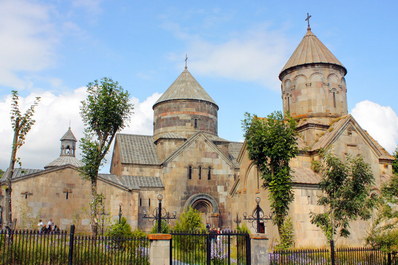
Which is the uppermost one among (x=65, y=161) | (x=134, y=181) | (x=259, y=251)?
(x=65, y=161)

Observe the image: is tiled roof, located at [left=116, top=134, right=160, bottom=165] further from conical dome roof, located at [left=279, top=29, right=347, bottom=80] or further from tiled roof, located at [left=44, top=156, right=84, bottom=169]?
conical dome roof, located at [left=279, top=29, right=347, bottom=80]

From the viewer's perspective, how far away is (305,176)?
59.1 feet

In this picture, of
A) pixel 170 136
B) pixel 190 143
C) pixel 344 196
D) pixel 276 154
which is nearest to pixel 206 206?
pixel 190 143

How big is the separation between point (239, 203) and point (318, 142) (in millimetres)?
5376

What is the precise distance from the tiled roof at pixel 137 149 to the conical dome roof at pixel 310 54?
952 cm

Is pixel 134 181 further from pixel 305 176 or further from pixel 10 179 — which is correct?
pixel 10 179

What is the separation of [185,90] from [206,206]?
8.22m

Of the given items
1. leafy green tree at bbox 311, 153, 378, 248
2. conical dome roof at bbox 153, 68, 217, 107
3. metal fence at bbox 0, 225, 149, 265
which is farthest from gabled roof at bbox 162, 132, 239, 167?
metal fence at bbox 0, 225, 149, 265

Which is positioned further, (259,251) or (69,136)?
(69,136)

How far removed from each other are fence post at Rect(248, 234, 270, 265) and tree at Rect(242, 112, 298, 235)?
4.12 metres

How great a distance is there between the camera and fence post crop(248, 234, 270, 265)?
11.9m

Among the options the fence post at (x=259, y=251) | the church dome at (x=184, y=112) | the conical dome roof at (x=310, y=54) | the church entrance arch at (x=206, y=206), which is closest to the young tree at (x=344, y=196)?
the fence post at (x=259, y=251)

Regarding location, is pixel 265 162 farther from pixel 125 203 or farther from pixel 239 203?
pixel 125 203

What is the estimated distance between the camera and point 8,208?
524 inches
